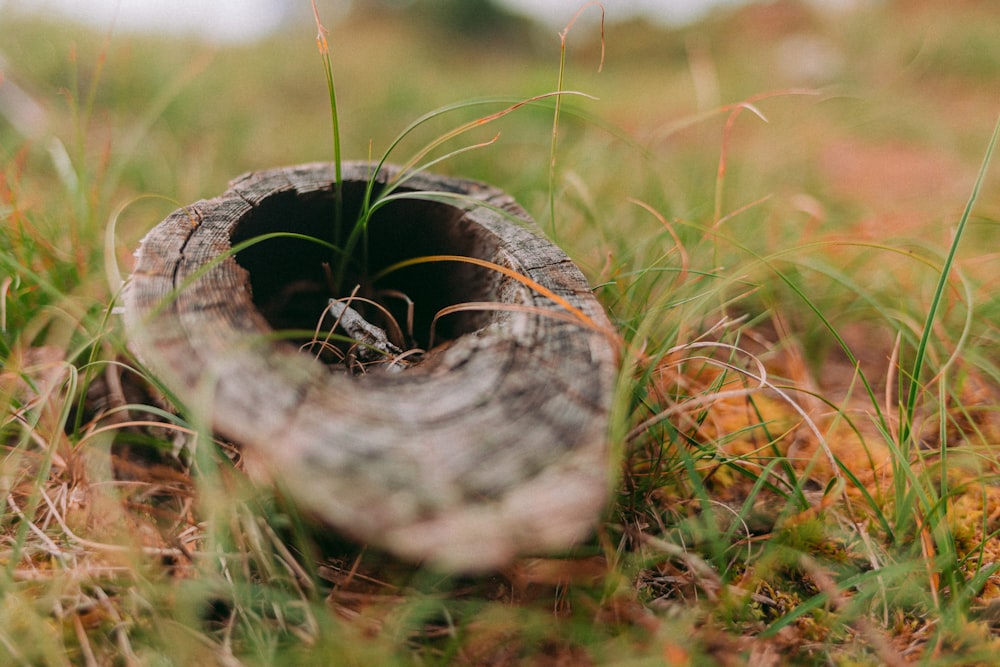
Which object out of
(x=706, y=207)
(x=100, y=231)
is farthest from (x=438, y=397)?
(x=706, y=207)

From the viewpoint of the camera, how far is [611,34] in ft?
24.8

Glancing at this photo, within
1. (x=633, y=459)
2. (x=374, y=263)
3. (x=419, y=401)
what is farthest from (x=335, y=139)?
(x=633, y=459)

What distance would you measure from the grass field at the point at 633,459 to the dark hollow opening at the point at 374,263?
19cm

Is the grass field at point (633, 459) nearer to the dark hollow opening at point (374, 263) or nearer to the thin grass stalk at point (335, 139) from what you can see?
the thin grass stalk at point (335, 139)

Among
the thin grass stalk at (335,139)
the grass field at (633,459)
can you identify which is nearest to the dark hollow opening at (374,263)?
the thin grass stalk at (335,139)

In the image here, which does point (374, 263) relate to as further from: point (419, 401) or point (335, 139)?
point (419, 401)

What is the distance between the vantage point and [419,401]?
767 millimetres

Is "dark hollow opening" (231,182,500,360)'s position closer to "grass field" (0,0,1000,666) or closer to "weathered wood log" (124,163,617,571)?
"weathered wood log" (124,163,617,571)

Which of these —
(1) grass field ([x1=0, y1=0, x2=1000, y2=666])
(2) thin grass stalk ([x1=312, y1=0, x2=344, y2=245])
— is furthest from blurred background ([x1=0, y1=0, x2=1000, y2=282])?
(2) thin grass stalk ([x1=312, y1=0, x2=344, y2=245])

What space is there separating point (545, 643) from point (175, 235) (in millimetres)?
900

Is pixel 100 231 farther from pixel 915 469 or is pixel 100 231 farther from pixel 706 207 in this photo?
pixel 915 469

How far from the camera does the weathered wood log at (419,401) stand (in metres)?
0.68

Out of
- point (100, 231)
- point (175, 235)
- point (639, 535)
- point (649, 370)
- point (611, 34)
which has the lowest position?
point (639, 535)

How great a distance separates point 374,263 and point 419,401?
64cm
